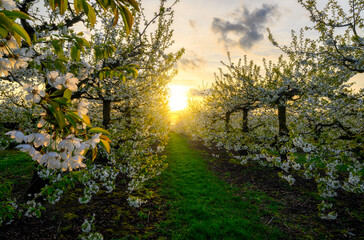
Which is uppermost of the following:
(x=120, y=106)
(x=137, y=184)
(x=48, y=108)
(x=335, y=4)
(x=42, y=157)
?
(x=335, y=4)

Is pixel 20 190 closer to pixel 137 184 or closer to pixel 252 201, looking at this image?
pixel 137 184

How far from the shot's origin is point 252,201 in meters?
6.98

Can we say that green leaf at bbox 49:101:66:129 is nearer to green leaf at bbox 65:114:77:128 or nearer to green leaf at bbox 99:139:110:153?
green leaf at bbox 65:114:77:128

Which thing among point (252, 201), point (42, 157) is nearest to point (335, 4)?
point (252, 201)

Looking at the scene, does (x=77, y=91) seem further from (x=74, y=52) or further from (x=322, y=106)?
(x=322, y=106)

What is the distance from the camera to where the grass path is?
4781 mm

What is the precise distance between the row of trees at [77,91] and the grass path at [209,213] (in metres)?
1.49

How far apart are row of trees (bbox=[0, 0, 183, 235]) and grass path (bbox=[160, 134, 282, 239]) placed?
1.49 m

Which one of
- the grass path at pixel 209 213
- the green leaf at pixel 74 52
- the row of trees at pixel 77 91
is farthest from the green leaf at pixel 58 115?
the grass path at pixel 209 213

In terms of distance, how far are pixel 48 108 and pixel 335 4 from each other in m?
7.69

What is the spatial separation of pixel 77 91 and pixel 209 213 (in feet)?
18.9

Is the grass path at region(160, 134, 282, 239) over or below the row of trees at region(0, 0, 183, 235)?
below

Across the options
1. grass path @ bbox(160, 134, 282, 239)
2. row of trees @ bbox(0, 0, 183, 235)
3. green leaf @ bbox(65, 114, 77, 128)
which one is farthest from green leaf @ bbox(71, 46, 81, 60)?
grass path @ bbox(160, 134, 282, 239)

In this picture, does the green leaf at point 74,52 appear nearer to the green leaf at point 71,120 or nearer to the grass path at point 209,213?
the green leaf at point 71,120
